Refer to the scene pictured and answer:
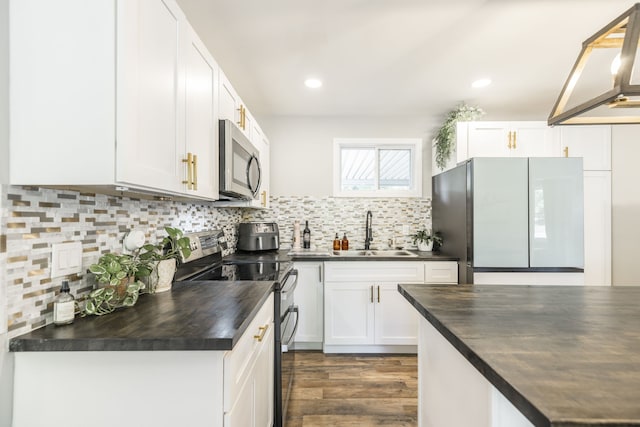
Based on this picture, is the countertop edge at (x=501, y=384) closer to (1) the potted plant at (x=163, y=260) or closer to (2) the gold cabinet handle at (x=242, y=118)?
(1) the potted plant at (x=163, y=260)

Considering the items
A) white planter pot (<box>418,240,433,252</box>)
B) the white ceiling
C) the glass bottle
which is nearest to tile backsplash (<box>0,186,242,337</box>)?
the white ceiling

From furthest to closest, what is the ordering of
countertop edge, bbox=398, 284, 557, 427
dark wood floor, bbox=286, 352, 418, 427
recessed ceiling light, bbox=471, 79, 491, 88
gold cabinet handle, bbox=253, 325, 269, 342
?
1. recessed ceiling light, bbox=471, 79, 491, 88
2. dark wood floor, bbox=286, 352, 418, 427
3. gold cabinet handle, bbox=253, 325, 269, 342
4. countertop edge, bbox=398, 284, 557, 427

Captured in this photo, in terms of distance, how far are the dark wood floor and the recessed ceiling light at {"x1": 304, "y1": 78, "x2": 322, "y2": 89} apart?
2363 millimetres

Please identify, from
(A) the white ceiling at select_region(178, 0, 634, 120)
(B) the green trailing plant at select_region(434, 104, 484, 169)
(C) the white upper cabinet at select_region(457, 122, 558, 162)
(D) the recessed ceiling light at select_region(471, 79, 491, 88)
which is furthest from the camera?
(B) the green trailing plant at select_region(434, 104, 484, 169)

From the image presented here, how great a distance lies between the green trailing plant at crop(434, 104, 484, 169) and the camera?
2.90m

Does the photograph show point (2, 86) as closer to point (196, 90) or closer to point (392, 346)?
point (196, 90)

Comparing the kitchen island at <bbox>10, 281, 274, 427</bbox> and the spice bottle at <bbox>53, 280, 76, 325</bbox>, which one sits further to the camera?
the spice bottle at <bbox>53, 280, 76, 325</bbox>

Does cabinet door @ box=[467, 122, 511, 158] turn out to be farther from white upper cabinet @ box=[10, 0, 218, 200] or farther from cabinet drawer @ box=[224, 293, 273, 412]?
white upper cabinet @ box=[10, 0, 218, 200]

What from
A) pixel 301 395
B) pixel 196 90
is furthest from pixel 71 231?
pixel 301 395

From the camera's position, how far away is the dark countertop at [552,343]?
0.52 m

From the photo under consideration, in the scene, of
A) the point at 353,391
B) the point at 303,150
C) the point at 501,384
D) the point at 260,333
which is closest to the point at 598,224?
the point at 353,391

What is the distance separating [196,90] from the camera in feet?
4.43

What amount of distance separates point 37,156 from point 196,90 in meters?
0.69

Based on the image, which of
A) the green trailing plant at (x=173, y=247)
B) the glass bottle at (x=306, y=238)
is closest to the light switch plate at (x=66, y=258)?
the green trailing plant at (x=173, y=247)
